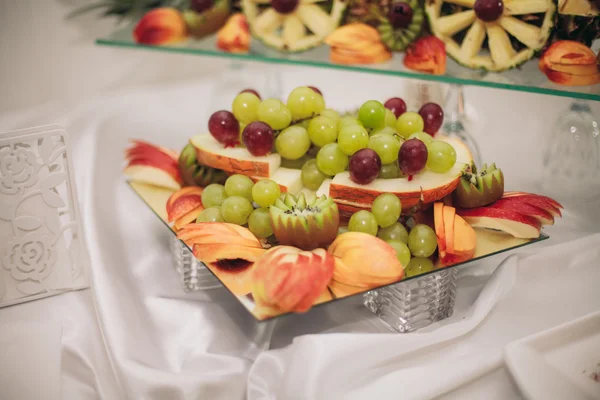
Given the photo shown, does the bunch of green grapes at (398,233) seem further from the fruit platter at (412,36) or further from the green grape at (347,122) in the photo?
the fruit platter at (412,36)

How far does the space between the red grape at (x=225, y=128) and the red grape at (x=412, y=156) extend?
33 cm

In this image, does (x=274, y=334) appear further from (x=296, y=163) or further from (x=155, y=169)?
(x=155, y=169)

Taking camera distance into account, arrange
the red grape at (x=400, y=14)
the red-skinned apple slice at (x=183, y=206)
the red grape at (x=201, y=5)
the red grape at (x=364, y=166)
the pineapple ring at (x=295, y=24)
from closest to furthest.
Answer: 1. the red grape at (x=364, y=166)
2. the red-skinned apple slice at (x=183, y=206)
3. the red grape at (x=400, y=14)
4. the pineapple ring at (x=295, y=24)
5. the red grape at (x=201, y=5)

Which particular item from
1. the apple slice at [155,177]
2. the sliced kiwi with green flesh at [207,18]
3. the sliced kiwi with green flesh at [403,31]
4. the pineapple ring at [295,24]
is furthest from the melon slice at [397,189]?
the sliced kiwi with green flesh at [207,18]

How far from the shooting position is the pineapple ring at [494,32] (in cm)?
115

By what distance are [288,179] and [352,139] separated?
14cm

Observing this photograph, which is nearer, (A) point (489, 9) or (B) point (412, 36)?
(A) point (489, 9)

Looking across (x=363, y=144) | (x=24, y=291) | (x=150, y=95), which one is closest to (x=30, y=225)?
(x=24, y=291)

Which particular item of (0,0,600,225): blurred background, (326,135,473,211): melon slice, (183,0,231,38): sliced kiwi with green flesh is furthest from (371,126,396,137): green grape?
(183,0,231,38): sliced kiwi with green flesh

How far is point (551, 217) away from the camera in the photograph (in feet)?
3.14

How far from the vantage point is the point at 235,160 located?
3.43 feet

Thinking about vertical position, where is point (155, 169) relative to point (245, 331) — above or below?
above

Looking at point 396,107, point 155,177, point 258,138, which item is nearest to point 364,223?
point 258,138

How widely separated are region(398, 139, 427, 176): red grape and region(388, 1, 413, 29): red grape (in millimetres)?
464
